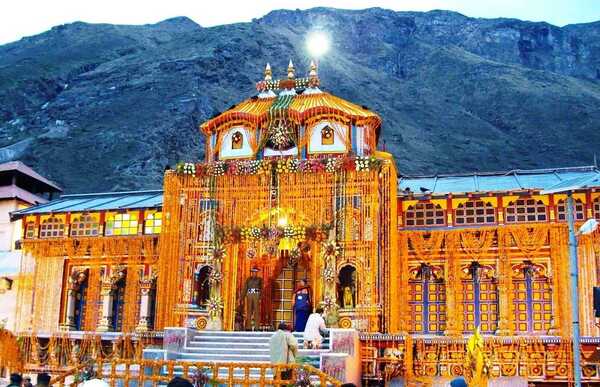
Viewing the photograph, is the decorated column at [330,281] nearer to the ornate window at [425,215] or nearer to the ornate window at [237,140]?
the ornate window at [425,215]

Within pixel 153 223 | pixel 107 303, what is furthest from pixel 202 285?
pixel 107 303

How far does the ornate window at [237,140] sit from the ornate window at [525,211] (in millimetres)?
10534

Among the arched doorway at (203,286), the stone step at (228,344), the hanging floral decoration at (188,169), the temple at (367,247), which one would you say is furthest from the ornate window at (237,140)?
the stone step at (228,344)

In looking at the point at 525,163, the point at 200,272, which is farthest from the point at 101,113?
the point at 200,272

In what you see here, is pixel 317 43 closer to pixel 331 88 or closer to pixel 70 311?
pixel 331 88

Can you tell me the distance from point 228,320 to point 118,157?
167 ft

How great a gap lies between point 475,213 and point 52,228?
59.8 feet

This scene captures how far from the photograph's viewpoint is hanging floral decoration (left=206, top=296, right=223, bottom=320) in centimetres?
2741

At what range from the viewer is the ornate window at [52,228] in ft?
108

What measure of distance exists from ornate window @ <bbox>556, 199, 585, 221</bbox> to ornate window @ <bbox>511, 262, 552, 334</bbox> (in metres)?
1.99

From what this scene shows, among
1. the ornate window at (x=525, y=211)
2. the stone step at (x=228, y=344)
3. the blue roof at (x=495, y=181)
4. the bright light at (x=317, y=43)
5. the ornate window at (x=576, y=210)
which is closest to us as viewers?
the stone step at (x=228, y=344)

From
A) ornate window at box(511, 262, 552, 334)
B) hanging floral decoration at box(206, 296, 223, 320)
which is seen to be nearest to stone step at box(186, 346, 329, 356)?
hanging floral decoration at box(206, 296, 223, 320)

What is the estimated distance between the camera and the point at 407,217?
2869cm

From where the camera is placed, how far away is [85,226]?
32.8m
